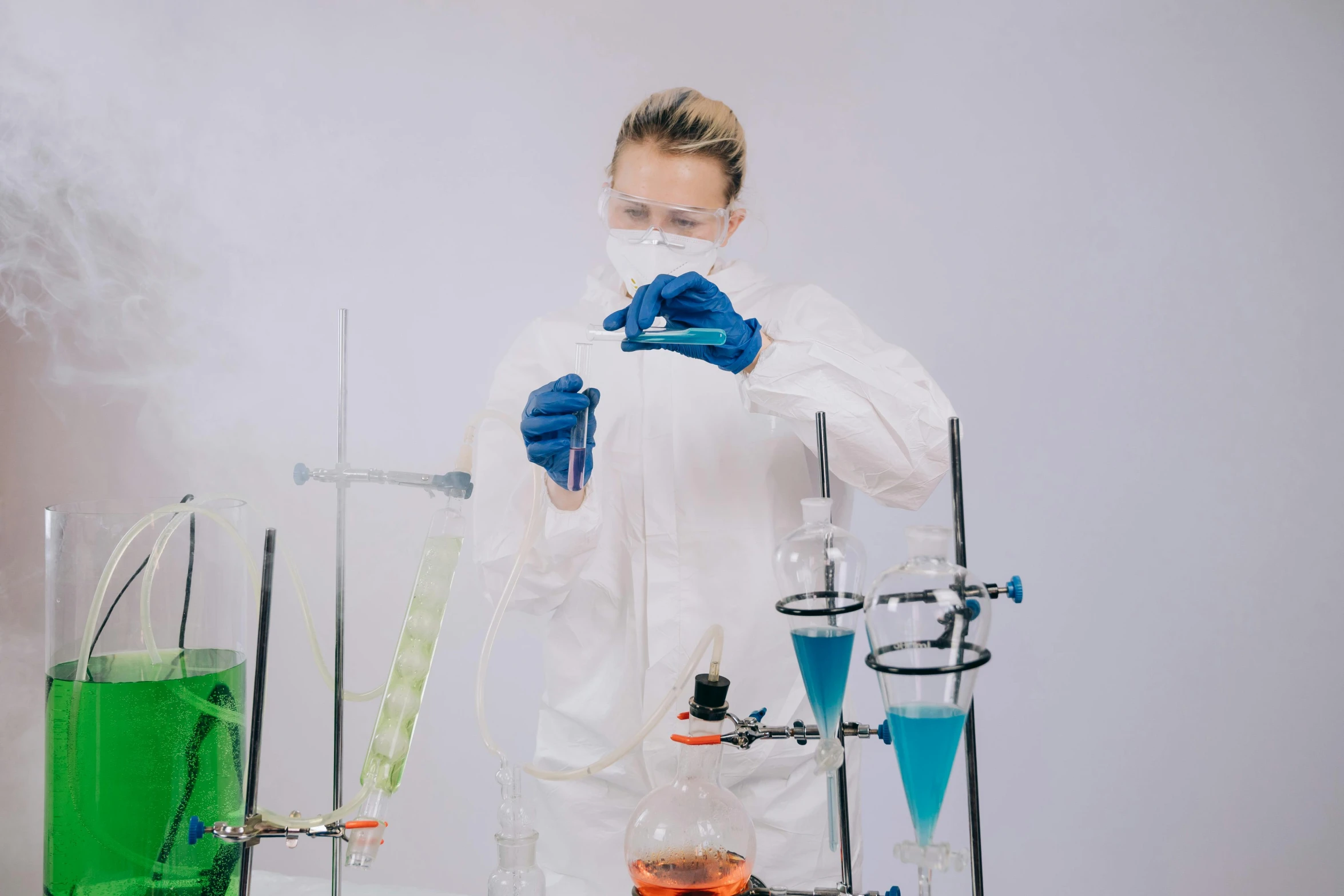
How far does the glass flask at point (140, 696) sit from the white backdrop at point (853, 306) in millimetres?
1319

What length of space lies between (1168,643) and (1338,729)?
40 cm

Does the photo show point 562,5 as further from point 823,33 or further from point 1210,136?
point 1210,136

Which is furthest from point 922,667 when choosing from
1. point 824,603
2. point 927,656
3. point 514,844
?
point 514,844

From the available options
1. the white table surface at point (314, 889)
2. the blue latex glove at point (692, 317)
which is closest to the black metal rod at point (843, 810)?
the blue latex glove at point (692, 317)

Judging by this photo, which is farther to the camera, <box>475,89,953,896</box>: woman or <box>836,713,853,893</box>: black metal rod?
<box>475,89,953,896</box>: woman

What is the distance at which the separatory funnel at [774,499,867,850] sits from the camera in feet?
3.30

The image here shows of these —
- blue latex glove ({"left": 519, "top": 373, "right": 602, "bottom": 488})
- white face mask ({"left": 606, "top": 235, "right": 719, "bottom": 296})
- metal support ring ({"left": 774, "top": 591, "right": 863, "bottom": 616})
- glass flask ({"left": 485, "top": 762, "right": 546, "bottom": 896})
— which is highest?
white face mask ({"left": 606, "top": 235, "right": 719, "bottom": 296})

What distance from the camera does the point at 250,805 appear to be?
3.31 ft

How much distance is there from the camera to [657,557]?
5.29 ft

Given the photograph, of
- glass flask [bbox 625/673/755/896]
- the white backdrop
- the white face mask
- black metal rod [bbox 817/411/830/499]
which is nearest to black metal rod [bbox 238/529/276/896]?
glass flask [bbox 625/673/755/896]

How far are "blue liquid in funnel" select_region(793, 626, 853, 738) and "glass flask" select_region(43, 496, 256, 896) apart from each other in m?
0.62

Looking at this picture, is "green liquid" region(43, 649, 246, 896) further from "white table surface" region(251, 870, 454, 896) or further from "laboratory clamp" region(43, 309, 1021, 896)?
"white table surface" region(251, 870, 454, 896)

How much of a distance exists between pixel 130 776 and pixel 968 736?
0.90 metres

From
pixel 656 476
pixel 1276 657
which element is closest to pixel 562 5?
pixel 656 476
